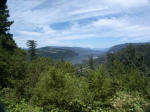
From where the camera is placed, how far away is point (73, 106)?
827 centimetres

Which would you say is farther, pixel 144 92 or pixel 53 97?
pixel 144 92

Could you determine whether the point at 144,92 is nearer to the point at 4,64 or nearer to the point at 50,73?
the point at 50,73

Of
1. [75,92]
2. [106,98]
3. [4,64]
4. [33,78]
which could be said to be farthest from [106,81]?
[4,64]

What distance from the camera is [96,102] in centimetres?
878

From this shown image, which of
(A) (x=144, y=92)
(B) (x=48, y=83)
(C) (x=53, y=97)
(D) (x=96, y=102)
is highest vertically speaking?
(B) (x=48, y=83)

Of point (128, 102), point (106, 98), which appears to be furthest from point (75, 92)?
point (128, 102)

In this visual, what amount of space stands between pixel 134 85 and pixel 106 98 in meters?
5.83

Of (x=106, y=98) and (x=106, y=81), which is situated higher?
(x=106, y=81)

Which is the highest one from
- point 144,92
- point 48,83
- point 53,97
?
point 48,83

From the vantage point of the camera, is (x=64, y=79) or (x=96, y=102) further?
(x=96, y=102)

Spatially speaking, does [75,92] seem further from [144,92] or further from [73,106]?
[144,92]

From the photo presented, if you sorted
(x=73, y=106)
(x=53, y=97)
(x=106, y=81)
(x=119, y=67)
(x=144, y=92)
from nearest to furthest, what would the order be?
(x=53, y=97)
(x=73, y=106)
(x=106, y=81)
(x=144, y=92)
(x=119, y=67)

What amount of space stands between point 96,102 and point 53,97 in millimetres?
2464

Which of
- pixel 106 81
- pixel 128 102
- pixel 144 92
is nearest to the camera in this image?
pixel 128 102
